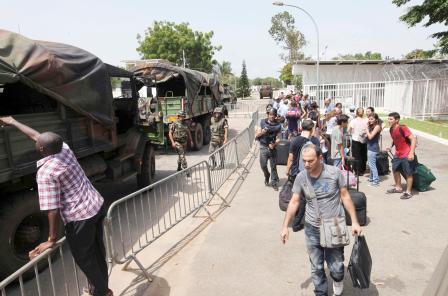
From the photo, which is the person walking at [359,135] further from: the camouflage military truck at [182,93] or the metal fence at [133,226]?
the camouflage military truck at [182,93]

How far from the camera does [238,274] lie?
13.3 feet

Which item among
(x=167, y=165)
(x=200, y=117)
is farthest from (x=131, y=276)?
(x=200, y=117)

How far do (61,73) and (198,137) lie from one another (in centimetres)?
833

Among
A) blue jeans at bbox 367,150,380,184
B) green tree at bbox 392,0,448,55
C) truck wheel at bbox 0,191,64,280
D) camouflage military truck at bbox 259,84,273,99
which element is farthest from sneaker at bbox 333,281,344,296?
camouflage military truck at bbox 259,84,273,99

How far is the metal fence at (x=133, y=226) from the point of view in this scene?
3.60 meters

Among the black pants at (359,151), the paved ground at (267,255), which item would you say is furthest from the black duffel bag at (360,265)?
the black pants at (359,151)

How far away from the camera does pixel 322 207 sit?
3199 millimetres

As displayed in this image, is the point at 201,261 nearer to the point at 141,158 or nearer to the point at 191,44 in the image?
the point at 141,158

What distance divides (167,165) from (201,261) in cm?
602

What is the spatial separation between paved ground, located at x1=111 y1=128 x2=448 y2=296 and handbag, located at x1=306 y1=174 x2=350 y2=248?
0.83 m

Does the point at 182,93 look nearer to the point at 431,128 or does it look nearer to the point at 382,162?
the point at 382,162

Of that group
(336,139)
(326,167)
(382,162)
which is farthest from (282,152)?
(326,167)

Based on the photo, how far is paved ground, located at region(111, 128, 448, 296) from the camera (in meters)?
3.80

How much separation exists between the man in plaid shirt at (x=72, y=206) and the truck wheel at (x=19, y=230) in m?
1.07
